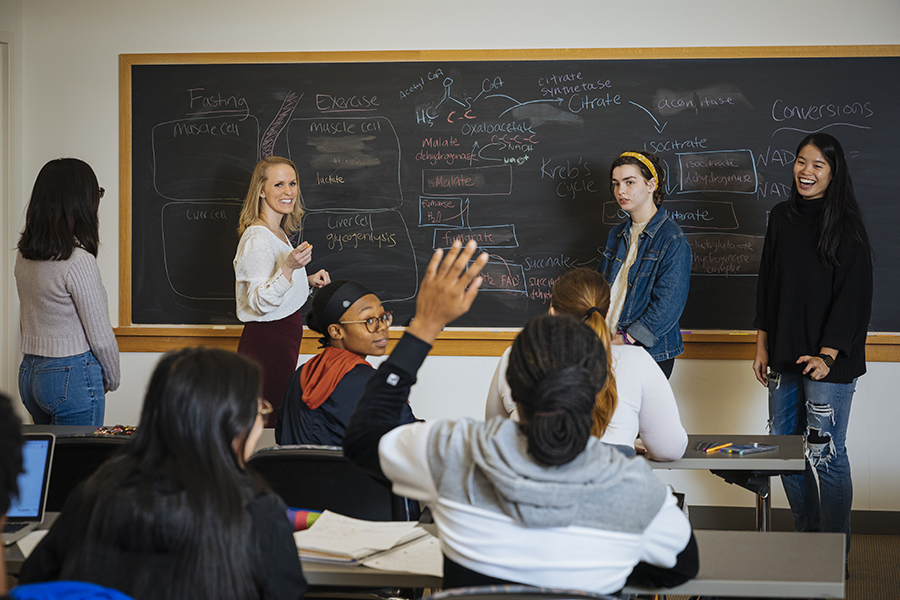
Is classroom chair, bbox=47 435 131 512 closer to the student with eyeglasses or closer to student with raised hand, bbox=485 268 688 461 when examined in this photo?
the student with eyeglasses

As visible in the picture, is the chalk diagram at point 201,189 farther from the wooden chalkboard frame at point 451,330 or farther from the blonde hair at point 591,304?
the blonde hair at point 591,304

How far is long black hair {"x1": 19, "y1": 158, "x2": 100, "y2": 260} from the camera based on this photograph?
279 cm

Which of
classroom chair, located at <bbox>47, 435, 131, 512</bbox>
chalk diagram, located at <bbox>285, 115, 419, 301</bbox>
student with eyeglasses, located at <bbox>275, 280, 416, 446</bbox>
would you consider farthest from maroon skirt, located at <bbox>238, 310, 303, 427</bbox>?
classroom chair, located at <bbox>47, 435, 131, 512</bbox>

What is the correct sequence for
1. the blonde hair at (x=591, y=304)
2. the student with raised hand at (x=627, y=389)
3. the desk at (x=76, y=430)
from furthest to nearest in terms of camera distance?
the desk at (x=76, y=430)
the student with raised hand at (x=627, y=389)
the blonde hair at (x=591, y=304)

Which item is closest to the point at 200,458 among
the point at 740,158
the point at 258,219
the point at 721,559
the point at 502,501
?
the point at 502,501

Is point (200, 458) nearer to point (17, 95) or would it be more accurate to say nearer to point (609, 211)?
point (609, 211)

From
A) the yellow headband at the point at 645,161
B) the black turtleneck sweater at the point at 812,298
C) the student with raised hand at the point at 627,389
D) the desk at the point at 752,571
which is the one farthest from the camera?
the yellow headband at the point at 645,161

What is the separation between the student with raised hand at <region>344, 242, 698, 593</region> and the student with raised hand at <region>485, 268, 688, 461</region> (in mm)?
864

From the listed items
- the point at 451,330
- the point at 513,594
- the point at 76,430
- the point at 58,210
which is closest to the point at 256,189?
the point at 58,210

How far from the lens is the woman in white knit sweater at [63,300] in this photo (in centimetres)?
280

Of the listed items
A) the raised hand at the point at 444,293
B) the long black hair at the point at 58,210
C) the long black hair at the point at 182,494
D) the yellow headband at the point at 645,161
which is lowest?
the long black hair at the point at 182,494

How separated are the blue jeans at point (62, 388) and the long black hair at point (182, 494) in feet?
5.87

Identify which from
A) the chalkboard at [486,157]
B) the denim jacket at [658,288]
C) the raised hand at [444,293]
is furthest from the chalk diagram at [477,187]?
the raised hand at [444,293]

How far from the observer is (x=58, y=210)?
2.79 meters
